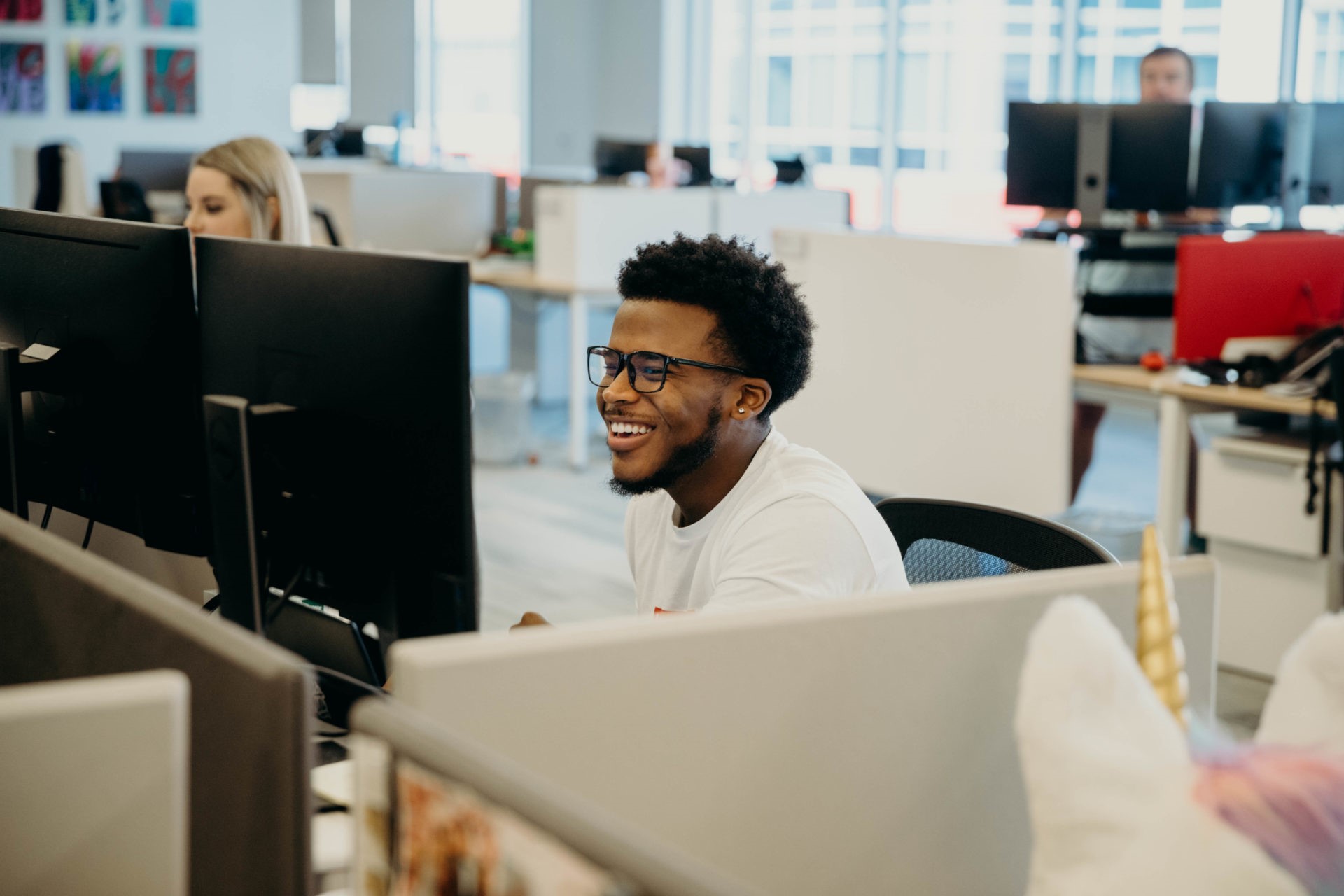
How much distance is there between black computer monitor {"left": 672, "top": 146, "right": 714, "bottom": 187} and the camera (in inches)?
271

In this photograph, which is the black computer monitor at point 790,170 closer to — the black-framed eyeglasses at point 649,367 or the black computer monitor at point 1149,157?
the black computer monitor at point 1149,157

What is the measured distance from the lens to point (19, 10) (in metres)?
7.71

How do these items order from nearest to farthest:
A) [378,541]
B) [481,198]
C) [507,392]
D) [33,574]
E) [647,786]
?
[647,786] → [33,574] → [378,541] → [507,392] → [481,198]

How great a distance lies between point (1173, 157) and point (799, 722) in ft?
13.4

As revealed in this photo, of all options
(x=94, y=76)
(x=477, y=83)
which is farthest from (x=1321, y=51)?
(x=477, y=83)

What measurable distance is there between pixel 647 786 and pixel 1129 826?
0.23 m

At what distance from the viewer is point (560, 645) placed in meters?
0.69

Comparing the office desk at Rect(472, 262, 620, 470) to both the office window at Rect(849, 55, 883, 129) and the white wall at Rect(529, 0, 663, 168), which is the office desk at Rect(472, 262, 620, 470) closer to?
the office window at Rect(849, 55, 883, 129)

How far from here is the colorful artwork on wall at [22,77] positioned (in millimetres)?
7754

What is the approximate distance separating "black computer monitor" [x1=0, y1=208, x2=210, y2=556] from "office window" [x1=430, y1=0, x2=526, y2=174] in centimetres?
911

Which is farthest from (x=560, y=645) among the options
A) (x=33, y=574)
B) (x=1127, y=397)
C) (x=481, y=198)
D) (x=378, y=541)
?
(x=481, y=198)

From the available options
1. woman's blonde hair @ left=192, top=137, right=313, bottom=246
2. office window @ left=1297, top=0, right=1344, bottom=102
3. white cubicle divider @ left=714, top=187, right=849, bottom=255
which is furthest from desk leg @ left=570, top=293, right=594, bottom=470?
office window @ left=1297, top=0, right=1344, bottom=102

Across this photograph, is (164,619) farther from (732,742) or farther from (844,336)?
(844,336)

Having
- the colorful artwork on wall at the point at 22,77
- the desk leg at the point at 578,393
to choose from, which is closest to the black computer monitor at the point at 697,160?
the desk leg at the point at 578,393
